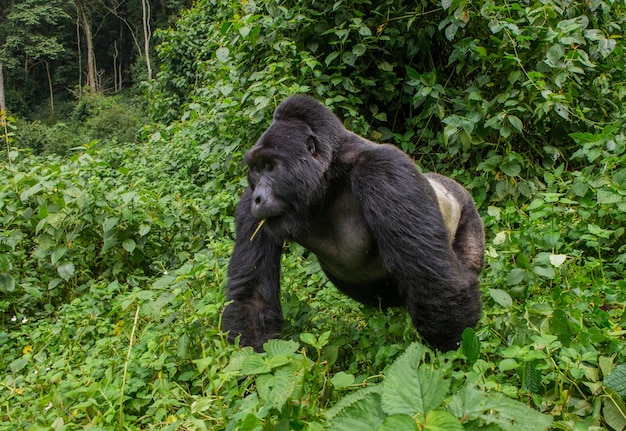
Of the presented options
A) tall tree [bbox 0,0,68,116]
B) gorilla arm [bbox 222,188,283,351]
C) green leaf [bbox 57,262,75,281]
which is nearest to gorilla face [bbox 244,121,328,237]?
gorilla arm [bbox 222,188,283,351]

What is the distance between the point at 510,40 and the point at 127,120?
22.4 metres

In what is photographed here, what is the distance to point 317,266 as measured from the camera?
3.99 m

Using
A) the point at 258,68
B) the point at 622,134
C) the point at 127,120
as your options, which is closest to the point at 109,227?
the point at 258,68

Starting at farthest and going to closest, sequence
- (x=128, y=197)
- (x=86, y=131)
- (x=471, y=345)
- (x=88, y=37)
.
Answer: (x=88, y=37) → (x=86, y=131) → (x=128, y=197) → (x=471, y=345)

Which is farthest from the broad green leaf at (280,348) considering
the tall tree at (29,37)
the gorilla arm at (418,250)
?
the tall tree at (29,37)

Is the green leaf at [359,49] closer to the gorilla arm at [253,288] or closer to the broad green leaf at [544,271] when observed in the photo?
the gorilla arm at [253,288]

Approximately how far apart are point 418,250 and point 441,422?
1.24m

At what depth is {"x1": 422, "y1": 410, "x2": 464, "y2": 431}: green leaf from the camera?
119 centimetres

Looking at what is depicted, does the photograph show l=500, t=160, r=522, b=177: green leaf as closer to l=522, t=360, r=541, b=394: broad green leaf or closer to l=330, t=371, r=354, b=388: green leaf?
l=522, t=360, r=541, b=394: broad green leaf

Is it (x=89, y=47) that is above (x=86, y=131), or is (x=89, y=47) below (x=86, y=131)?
above

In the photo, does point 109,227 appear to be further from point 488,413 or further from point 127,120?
point 127,120

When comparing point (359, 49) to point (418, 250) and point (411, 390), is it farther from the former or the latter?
point (411, 390)

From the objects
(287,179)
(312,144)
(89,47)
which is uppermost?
(89,47)

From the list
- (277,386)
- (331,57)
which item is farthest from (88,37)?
(277,386)
